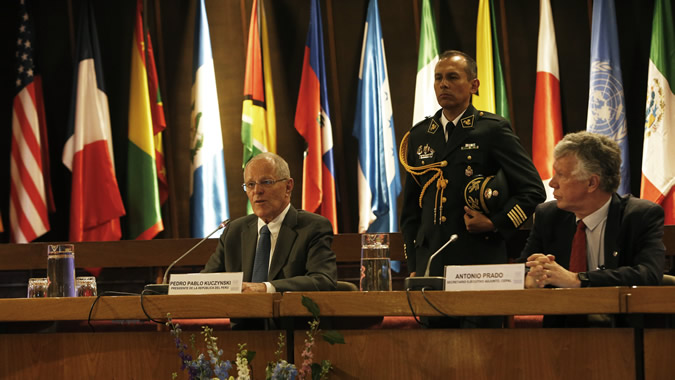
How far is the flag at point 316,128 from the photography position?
5.14 m

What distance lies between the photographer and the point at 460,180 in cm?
296

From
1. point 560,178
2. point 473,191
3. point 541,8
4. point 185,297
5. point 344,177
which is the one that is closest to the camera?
point 185,297

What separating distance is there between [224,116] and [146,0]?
979mm

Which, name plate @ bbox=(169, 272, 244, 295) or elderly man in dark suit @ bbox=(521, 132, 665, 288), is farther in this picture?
elderly man in dark suit @ bbox=(521, 132, 665, 288)

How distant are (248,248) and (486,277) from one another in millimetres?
1127

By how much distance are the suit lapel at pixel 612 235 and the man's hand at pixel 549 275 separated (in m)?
0.26

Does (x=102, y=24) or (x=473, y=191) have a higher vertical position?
(x=102, y=24)

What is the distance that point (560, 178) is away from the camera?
2.41m

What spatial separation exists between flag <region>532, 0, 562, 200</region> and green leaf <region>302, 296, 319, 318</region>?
3.12 m

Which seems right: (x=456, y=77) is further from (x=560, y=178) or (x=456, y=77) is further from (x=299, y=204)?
(x=299, y=204)

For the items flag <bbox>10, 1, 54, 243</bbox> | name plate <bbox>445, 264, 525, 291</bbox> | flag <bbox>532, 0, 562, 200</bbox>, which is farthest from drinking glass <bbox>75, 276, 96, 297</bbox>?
flag <bbox>532, 0, 562, 200</bbox>

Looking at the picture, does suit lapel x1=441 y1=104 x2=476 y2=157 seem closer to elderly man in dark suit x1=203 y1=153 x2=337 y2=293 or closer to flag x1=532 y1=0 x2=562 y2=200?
elderly man in dark suit x1=203 y1=153 x2=337 y2=293

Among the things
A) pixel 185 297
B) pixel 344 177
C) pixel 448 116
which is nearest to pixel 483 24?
pixel 344 177

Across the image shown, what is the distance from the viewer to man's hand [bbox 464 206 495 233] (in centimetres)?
285
